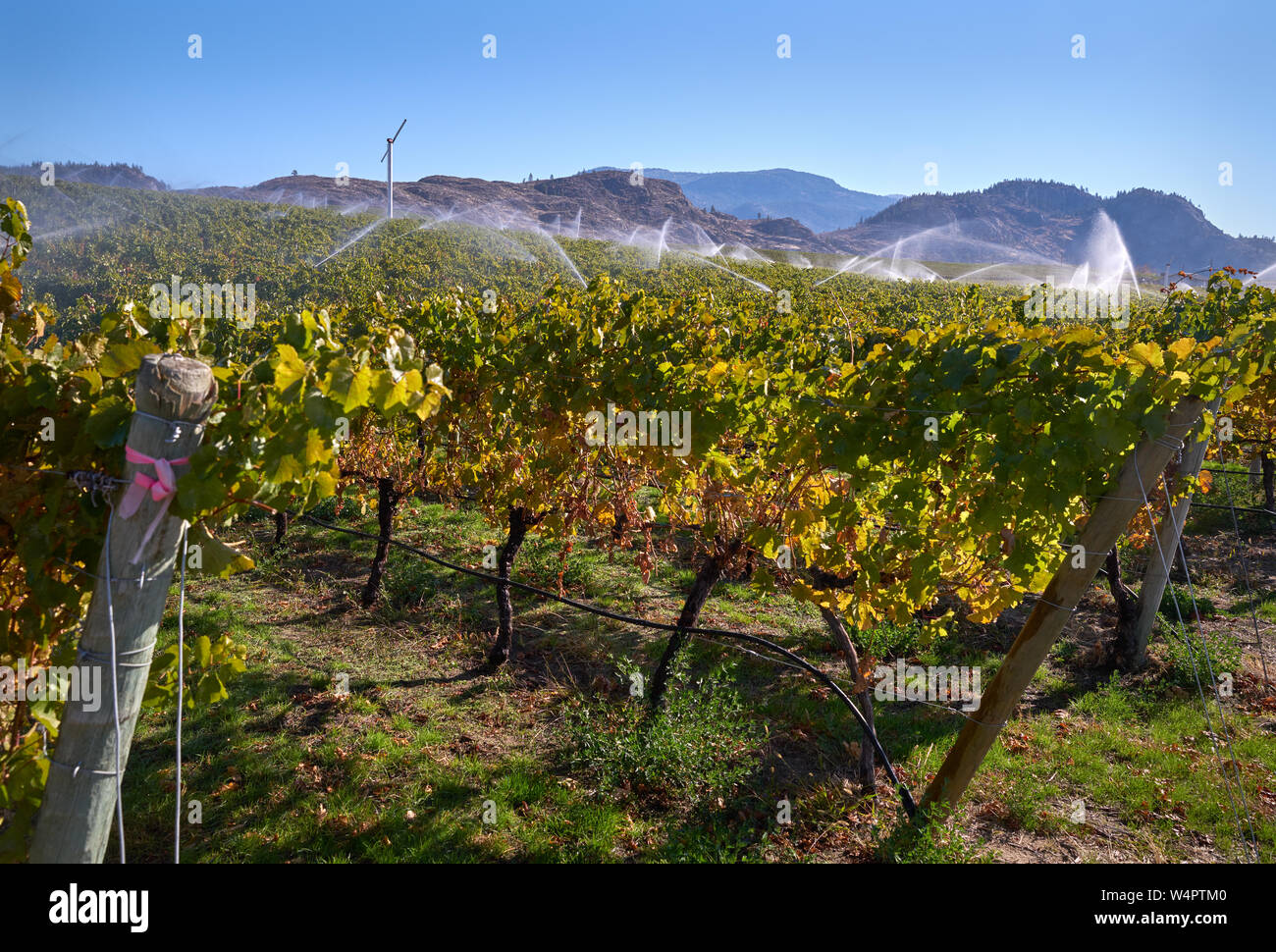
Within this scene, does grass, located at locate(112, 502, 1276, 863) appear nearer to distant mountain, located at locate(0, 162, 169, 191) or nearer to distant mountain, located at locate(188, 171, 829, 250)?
distant mountain, located at locate(188, 171, 829, 250)

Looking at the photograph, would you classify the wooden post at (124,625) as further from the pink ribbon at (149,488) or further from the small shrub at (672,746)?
the small shrub at (672,746)

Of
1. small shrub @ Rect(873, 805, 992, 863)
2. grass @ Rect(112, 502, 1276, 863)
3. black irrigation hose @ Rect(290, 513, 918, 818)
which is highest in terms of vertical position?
black irrigation hose @ Rect(290, 513, 918, 818)

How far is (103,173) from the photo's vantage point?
7925cm

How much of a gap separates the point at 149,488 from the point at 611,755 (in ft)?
12.9

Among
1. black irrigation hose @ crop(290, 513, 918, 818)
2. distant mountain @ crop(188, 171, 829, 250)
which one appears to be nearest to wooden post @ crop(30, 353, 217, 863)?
black irrigation hose @ crop(290, 513, 918, 818)

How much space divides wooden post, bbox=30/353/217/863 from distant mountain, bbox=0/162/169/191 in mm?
84390

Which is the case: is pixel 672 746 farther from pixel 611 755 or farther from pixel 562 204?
pixel 562 204

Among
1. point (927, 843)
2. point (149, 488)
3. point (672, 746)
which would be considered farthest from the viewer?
point (672, 746)

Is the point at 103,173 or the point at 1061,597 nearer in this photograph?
the point at 1061,597

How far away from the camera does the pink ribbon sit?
1.65 metres

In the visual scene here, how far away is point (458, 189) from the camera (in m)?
96.0

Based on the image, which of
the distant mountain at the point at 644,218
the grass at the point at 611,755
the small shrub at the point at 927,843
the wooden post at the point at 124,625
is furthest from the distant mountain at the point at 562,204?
the wooden post at the point at 124,625

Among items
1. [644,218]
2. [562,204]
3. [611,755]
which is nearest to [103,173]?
[562,204]
